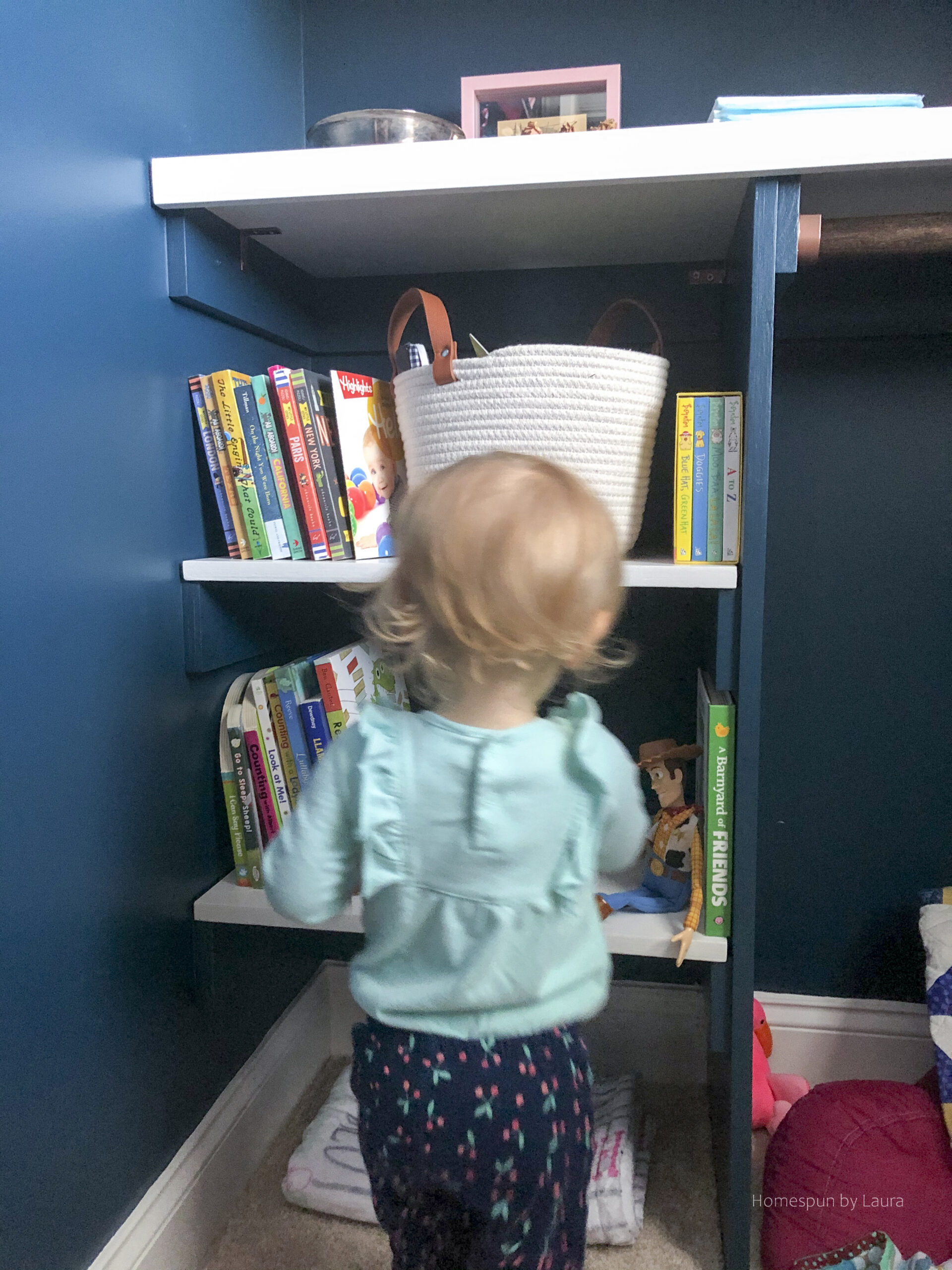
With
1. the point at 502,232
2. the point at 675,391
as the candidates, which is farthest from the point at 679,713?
the point at 502,232

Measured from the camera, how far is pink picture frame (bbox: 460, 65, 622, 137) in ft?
3.98

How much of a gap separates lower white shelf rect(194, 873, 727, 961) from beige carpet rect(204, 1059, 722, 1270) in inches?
14.4

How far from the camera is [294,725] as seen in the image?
1.09 meters

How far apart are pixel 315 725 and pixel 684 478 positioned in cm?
50

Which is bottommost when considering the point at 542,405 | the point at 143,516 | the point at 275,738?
the point at 275,738

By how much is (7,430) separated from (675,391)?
0.87 meters

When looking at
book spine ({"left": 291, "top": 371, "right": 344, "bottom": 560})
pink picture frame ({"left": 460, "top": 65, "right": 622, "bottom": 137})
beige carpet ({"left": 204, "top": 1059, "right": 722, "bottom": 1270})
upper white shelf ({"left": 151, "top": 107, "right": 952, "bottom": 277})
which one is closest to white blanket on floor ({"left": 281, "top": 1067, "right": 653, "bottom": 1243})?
beige carpet ({"left": 204, "top": 1059, "right": 722, "bottom": 1270})

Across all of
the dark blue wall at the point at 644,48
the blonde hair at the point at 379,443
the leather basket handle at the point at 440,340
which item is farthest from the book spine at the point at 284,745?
the dark blue wall at the point at 644,48

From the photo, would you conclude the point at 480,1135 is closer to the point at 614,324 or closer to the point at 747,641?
the point at 747,641

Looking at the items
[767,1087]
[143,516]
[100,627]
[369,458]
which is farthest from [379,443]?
[767,1087]

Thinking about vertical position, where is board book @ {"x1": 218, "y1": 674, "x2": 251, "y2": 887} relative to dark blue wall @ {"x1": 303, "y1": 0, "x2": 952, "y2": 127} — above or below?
below

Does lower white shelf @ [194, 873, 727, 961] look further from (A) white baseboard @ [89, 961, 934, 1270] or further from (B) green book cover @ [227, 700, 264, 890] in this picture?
(A) white baseboard @ [89, 961, 934, 1270]

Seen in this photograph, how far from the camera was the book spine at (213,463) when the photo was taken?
3.44 ft

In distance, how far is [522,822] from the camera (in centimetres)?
70
